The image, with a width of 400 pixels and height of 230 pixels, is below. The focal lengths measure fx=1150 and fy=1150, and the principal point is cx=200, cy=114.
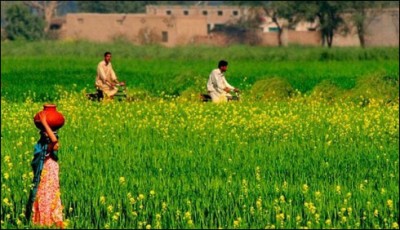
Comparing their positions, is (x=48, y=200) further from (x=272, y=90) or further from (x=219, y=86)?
(x=272, y=90)

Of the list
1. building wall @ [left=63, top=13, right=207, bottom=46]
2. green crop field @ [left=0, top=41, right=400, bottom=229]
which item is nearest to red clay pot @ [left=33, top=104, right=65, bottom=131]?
green crop field @ [left=0, top=41, right=400, bottom=229]

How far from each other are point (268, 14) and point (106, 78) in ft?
254

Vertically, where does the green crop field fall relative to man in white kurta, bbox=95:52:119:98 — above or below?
below

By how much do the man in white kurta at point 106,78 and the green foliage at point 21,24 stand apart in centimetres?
8069

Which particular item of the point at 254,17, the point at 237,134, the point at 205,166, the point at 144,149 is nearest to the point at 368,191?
the point at 205,166

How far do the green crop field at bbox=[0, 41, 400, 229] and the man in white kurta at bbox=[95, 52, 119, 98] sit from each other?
664 millimetres

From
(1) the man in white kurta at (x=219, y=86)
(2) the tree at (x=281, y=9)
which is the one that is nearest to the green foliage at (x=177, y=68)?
(1) the man in white kurta at (x=219, y=86)

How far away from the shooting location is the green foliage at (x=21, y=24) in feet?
353

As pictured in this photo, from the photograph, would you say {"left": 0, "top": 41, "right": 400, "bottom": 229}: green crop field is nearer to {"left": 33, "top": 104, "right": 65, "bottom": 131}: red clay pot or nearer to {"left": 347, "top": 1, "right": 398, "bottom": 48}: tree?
{"left": 33, "top": 104, "right": 65, "bottom": 131}: red clay pot

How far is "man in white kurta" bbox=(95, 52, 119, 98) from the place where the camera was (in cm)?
2707

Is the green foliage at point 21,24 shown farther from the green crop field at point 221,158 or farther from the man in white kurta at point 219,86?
the man in white kurta at point 219,86

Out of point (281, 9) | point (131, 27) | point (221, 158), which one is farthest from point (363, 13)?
point (221, 158)

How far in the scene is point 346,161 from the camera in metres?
16.1

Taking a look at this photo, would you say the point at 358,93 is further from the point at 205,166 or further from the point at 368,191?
the point at 368,191
